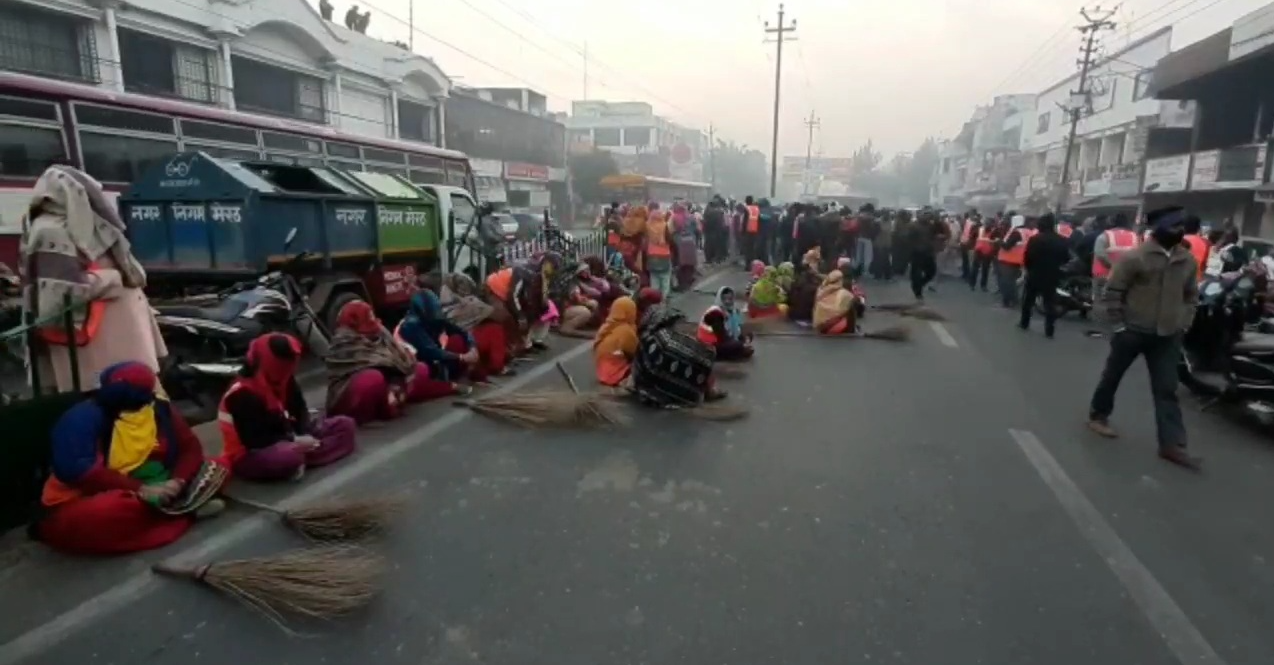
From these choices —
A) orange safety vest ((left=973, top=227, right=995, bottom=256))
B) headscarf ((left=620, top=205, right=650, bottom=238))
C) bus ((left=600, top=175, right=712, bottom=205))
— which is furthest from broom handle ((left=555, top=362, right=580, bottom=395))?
bus ((left=600, top=175, right=712, bottom=205))

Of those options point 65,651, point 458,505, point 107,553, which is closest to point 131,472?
point 107,553

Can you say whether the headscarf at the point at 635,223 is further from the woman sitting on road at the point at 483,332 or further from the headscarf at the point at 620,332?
the headscarf at the point at 620,332

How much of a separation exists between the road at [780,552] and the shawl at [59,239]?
59.8 inches

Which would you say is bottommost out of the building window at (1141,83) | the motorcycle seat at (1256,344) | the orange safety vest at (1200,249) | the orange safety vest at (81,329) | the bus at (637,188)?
the motorcycle seat at (1256,344)

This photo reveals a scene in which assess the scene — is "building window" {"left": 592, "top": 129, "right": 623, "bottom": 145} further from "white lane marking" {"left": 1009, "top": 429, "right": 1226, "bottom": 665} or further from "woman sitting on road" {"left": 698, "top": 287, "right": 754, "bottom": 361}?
"white lane marking" {"left": 1009, "top": 429, "right": 1226, "bottom": 665}

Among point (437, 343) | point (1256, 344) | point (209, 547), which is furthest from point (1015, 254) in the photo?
point (209, 547)

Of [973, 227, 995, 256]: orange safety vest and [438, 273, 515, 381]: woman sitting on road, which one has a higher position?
[973, 227, 995, 256]: orange safety vest

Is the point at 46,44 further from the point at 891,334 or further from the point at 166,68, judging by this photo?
the point at 891,334

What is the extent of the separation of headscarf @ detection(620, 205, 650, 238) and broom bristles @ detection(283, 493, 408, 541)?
8784 mm

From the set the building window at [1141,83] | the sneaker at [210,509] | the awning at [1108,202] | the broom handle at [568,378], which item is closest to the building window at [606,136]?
the awning at [1108,202]

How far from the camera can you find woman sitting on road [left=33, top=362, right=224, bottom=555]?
3.09 metres

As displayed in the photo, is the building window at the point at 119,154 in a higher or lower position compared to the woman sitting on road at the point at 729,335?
higher

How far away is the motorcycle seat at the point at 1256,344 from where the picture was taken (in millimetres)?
5366

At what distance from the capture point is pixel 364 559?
120 inches
